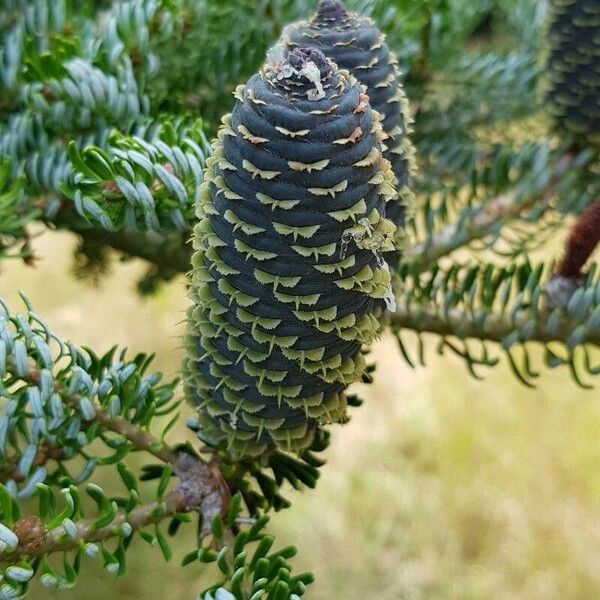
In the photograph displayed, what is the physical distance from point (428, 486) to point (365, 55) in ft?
3.48

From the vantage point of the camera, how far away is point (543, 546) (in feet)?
4.13

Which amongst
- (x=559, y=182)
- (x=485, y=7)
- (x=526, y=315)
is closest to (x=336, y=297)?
(x=526, y=315)

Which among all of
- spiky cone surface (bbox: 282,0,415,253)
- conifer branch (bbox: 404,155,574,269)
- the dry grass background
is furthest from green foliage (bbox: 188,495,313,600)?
the dry grass background

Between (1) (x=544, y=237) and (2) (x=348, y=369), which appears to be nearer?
(2) (x=348, y=369)

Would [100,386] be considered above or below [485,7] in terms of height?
below

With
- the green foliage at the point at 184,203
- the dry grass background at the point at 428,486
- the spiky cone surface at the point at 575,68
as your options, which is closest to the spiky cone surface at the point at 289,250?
the green foliage at the point at 184,203

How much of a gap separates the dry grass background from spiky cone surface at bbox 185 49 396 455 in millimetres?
693

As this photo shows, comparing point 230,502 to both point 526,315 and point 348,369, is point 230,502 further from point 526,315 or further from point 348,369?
point 526,315

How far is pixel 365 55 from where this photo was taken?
1.37ft

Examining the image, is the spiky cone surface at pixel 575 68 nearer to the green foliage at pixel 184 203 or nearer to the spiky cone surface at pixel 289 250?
the green foliage at pixel 184 203

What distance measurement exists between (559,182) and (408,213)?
0.78ft

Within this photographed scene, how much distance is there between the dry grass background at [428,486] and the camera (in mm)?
1202

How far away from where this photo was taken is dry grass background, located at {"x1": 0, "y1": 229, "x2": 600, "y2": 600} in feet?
3.94

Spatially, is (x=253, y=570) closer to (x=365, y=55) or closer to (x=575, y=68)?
Result: (x=365, y=55)
